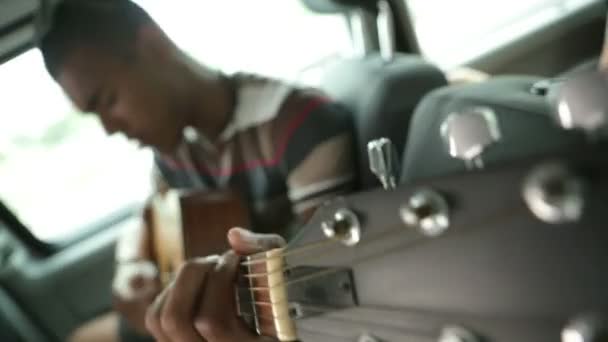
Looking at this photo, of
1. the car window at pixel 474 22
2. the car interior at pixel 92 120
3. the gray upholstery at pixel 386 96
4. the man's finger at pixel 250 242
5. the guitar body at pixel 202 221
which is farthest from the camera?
the car window at pixel 474 22

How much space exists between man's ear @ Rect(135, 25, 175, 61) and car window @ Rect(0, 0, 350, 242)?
0.73 ft

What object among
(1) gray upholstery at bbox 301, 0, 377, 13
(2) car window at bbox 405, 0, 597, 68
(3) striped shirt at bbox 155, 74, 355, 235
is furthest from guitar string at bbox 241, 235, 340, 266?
(2) car window at bbox 405, 0, 597, 68

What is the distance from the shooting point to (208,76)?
1.03 meters

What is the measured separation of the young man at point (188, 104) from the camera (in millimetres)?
952

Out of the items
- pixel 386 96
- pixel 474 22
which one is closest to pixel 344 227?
pixel 386 96

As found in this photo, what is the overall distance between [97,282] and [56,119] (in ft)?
1.14

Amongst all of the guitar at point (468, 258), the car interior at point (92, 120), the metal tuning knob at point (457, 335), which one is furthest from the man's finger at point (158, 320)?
the car interior at point (92, 120)

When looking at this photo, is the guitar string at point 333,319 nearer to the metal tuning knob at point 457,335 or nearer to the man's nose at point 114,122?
the metal tuning knob at point 457,335

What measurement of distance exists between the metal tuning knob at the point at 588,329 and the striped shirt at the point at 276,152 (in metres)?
0.59

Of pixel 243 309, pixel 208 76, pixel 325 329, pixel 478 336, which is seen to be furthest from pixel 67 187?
pixel 478 336

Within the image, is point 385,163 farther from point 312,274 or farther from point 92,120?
point 92,120

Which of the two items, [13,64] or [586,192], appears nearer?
[586,192]

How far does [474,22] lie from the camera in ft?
5.33

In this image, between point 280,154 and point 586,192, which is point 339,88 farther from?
point 586,192
